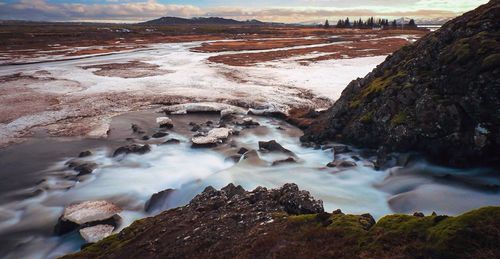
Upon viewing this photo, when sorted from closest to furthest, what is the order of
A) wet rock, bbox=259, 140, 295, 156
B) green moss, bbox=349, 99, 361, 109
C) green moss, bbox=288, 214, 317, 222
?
1. green moss, bbox=288, 214, 317, 222
2. wet rock, bbox=259, 140, 295, 156
3. green moss, bbox=349, 99, 361, 109

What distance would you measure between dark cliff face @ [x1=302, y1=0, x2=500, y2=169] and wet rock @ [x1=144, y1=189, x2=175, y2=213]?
10.7 metres

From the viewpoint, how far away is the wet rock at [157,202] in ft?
51.5

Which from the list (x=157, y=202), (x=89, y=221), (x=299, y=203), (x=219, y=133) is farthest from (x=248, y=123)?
(x=299, y=203)

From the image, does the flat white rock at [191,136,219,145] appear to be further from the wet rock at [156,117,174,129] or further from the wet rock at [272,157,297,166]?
the wet rock at [272,157,297,166]

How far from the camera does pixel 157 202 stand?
631 inches

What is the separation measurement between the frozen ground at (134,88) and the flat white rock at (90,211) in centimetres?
1151

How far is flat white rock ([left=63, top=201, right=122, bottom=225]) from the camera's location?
13773 millimetres

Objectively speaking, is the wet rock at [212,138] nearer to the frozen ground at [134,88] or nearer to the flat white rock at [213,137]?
the flat white rock at [213,137]

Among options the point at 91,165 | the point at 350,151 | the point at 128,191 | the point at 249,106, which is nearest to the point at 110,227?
the point at 128,191

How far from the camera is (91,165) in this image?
20109mm

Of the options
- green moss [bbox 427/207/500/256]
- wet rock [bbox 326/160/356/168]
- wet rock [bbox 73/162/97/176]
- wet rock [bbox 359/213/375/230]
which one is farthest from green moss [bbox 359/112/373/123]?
wet rock [bbox 73/162/97/176]

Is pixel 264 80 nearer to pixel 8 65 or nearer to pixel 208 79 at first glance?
pixel 208 79

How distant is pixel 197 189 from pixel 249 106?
16.1m

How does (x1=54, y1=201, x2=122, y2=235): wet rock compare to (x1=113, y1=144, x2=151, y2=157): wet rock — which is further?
(x1=113, y1=144, x2=151, y2=157): wet rock
